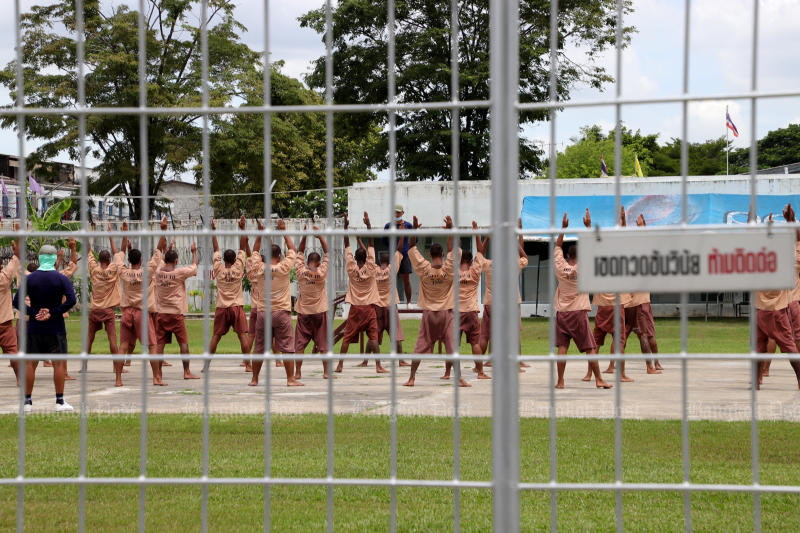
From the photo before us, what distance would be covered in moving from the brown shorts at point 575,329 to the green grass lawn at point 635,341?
4430 millimetres

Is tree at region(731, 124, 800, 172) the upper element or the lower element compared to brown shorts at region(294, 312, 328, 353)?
upper

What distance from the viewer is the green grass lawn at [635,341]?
1872cm

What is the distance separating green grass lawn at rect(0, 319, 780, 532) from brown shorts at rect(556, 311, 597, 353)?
2922 mm

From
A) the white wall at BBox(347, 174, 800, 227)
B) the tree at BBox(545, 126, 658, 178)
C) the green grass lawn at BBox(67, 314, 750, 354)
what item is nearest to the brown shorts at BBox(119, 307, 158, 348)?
the green grass lawn at BBox(67, 314, 750, 354)

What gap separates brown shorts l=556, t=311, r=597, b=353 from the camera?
12164 mm

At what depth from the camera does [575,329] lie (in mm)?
12234

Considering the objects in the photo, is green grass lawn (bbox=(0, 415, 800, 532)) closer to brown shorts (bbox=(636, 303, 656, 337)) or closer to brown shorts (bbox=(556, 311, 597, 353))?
brown shorts (bbox=(556, 311, 597, 353))

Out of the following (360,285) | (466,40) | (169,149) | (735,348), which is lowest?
(735,348)

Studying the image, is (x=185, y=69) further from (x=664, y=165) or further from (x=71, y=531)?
(x=664, y=165)

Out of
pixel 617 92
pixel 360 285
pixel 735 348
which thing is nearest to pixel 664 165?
pixel 735 348

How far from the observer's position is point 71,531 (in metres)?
5.41

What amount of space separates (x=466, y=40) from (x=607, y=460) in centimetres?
1500

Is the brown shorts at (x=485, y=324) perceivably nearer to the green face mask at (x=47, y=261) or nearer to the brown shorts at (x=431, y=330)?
the brown shorts at (x=431, y=330)

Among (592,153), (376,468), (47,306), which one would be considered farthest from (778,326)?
(592,153)
